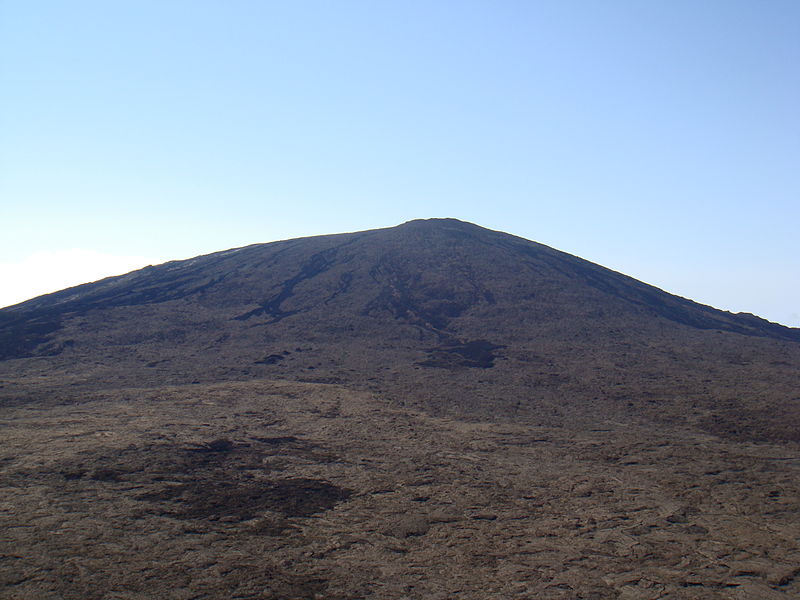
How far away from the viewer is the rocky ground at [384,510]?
585cm

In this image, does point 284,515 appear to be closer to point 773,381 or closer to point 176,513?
point 176,513

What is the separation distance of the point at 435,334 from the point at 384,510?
17.0 metres

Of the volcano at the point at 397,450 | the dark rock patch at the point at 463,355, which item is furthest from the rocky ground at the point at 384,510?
the dark rock patch at the point at 463,355

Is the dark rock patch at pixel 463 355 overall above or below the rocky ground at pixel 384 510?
above

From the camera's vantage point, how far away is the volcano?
6121 mm

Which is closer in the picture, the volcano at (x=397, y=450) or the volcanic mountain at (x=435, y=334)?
the volcano at (x=397, y=450)

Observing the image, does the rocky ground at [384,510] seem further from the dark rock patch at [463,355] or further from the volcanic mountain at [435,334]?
the dark rock patch at [463,355]

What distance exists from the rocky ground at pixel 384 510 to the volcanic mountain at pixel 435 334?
3.59 m

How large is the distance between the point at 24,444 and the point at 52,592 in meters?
6.25

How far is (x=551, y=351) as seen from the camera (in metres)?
22.2

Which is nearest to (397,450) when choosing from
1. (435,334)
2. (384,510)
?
(384,510)

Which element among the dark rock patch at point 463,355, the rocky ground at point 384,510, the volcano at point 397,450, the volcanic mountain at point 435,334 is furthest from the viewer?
the dark rock patch at point 463,355

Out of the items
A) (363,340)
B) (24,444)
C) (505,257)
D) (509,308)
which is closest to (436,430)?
(24,444)

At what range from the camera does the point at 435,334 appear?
976 inches
